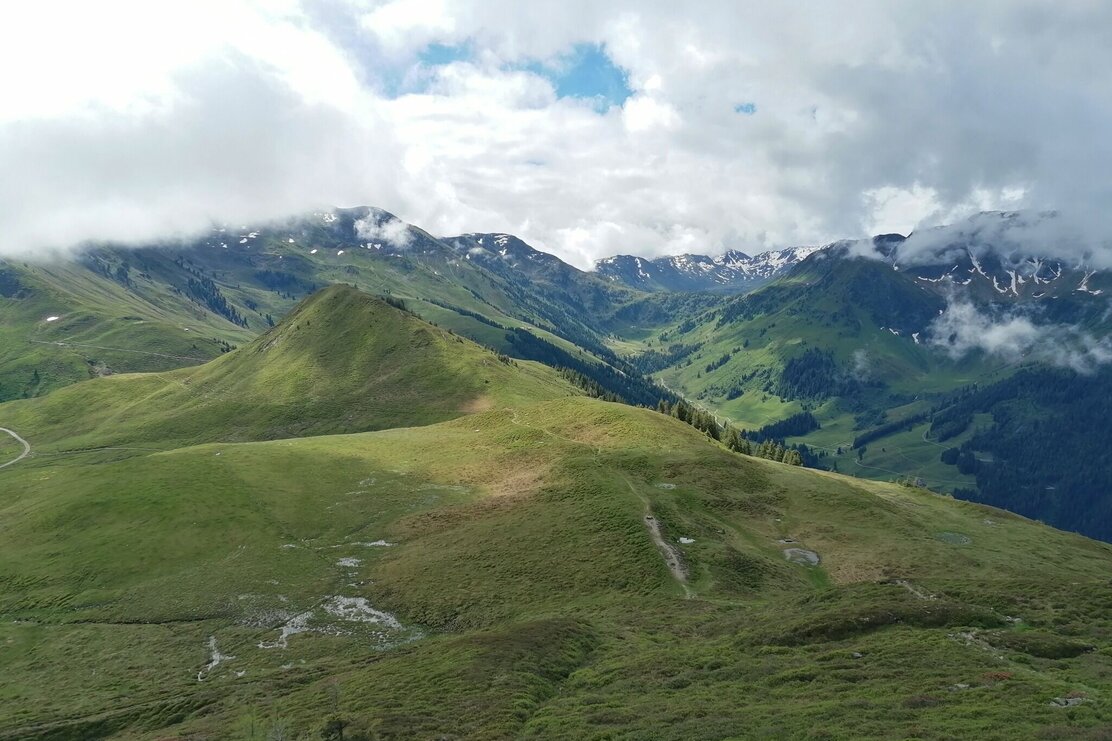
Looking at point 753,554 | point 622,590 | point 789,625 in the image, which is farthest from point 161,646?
point 753,554

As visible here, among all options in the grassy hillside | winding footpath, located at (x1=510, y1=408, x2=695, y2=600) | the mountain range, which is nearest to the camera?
the grassy hillside

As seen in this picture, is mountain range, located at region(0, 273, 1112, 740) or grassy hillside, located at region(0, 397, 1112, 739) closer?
grassy hillside, located at region(0, 397, 1112, 739)

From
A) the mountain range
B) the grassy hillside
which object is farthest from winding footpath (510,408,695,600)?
the grassy hillside

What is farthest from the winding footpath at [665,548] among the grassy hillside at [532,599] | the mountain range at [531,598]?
the grassy hillside at [532,599]

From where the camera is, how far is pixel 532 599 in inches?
2825

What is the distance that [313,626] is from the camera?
228 ft

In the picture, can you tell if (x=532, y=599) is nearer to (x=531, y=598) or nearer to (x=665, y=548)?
(x=531, y=598)

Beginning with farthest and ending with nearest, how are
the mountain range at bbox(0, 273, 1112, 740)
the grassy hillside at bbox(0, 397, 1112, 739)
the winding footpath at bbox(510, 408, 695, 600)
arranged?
the winding footpath at bbox(510, 408, 695, 600) < the mountain range at bbox(0, 273, 1112, 740) < the grassy hillside at bbox(0, 397, 1112, 739)

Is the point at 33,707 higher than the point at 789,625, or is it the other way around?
the point at 789,625

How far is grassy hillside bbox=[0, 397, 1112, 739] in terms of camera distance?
40.5m

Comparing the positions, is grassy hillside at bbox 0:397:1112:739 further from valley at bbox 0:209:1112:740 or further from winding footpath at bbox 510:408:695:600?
winding footpath at bbox 510:408:695:600

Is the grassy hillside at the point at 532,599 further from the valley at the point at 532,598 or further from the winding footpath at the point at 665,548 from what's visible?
the winding footpath at the point at 665,548

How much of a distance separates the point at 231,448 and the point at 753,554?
105 metres

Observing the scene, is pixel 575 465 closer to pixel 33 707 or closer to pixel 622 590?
pixel 622 590
